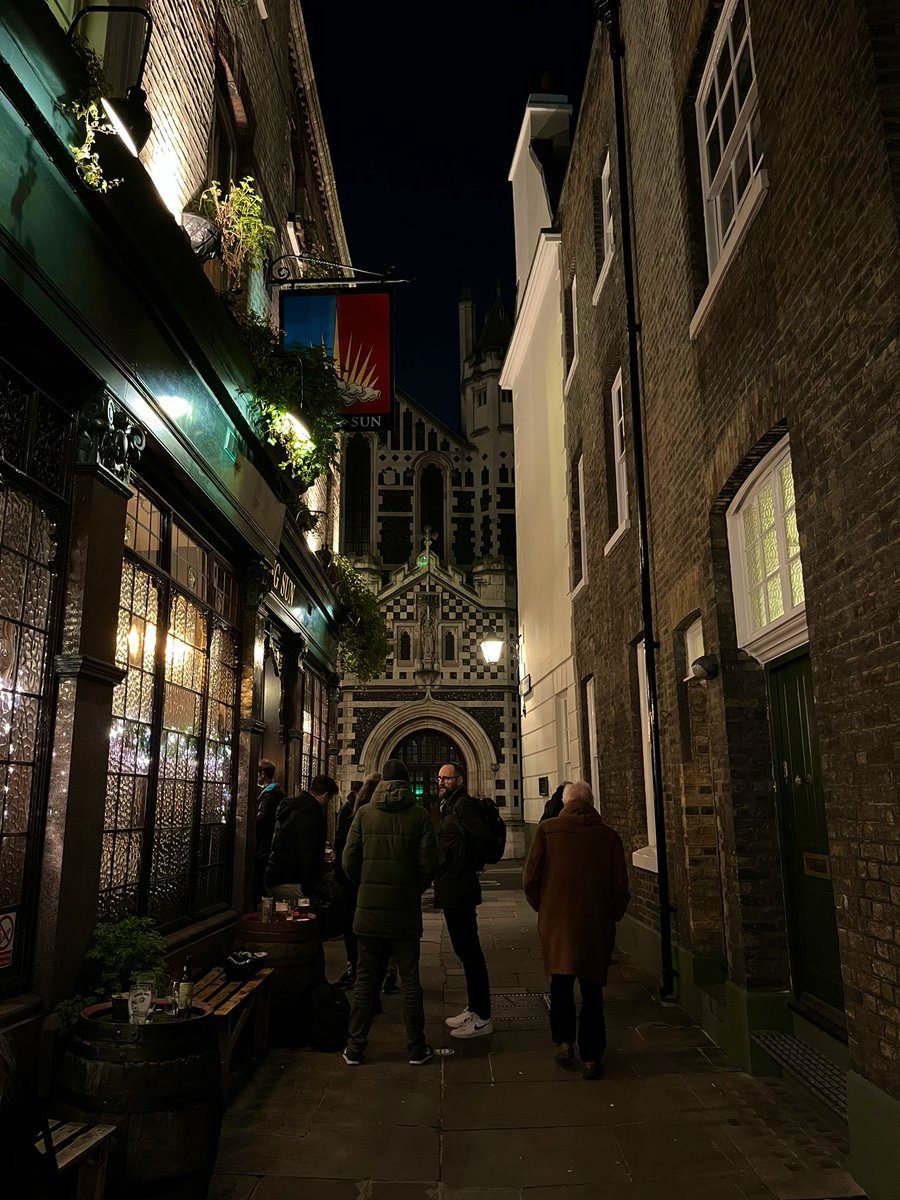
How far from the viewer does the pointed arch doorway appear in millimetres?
25797

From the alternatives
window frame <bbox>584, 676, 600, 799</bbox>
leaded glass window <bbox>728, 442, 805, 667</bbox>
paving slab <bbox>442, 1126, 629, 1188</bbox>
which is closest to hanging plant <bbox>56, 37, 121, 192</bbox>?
leaded glass window <bbox>728, 442, 805, 667</bbox>

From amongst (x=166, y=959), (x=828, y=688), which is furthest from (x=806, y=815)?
(x=166, y=959)

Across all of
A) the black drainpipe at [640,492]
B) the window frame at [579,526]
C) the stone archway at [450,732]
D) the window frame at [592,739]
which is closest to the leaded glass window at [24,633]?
the black drainpipe at [640,492]

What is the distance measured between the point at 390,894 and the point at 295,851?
2001mm

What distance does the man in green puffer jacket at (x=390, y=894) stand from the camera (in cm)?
585

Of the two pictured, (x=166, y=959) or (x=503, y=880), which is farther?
(x=503, y=880)

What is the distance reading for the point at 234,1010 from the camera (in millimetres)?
5156

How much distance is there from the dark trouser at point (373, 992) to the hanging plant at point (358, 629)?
30.0 ft

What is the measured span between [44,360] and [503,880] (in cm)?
1518

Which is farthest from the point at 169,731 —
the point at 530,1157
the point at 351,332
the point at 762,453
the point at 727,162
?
the point at 727,162

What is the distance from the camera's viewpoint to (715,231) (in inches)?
274

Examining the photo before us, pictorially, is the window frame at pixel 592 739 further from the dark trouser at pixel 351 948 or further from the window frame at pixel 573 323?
the window frame at pixel 573 323

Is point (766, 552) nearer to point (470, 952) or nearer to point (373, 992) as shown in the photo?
point (470, 952)

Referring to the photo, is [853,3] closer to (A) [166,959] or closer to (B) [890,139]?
(B) [890,139]
